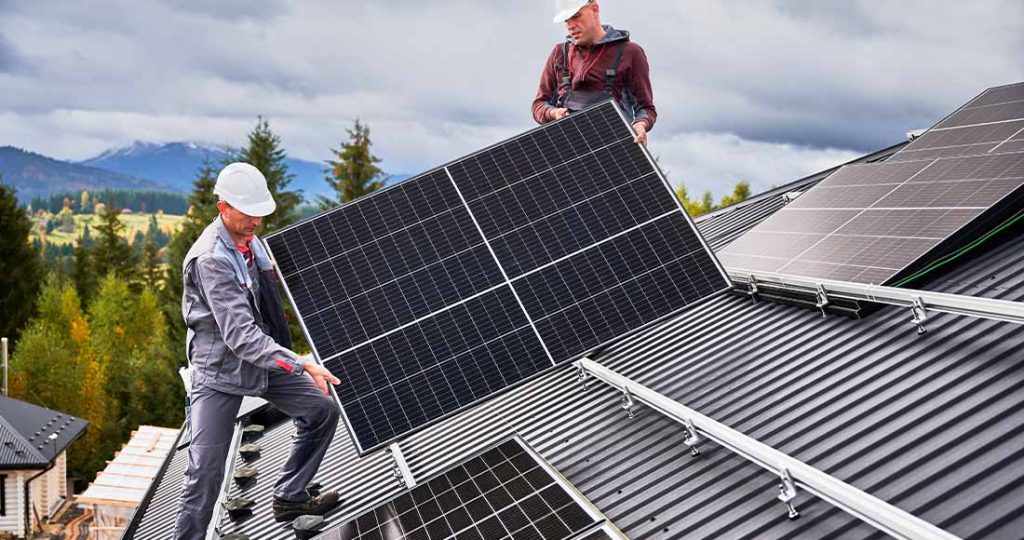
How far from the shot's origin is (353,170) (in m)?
67.3

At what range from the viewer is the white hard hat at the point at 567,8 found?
1200 cm

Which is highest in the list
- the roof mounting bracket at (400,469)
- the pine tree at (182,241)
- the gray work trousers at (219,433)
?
the pine tree at (182,241)

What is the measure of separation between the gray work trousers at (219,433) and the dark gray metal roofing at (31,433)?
36.5 m

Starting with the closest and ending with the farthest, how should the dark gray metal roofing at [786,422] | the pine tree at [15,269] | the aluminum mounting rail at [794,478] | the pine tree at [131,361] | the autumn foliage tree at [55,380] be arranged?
the aluminum mounting rail at [794,478], the dark gray metal roofing at [786,422], the pine tree at [131,361], the autumn foliage tree at [55,380], the pine tree at [15,269]

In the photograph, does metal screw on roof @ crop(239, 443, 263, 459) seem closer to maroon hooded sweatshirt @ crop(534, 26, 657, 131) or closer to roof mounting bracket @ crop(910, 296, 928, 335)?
maroon hooded sweatshirt @ crop(534, 26, 657, 131)

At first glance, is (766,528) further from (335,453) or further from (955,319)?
(335,453)

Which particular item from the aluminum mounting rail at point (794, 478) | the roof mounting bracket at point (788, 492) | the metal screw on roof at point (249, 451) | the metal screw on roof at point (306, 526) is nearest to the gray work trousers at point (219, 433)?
the metal screw on roof at point (306, 526)

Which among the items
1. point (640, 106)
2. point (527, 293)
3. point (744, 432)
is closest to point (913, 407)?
point (744, 432)

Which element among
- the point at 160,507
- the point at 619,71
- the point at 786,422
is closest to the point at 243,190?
the point at 786,422

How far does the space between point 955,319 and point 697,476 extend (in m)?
2.88

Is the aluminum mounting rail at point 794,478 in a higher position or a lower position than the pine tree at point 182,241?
lower

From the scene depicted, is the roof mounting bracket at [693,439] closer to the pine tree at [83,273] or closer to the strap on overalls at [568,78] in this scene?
the strap on overalls at [568,78]

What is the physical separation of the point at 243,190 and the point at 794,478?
527 centimetres

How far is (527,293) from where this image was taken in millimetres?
10531
